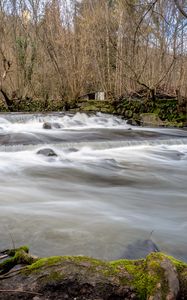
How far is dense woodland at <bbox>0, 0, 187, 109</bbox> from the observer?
42.0 ft

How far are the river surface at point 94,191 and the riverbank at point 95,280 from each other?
0.98 m

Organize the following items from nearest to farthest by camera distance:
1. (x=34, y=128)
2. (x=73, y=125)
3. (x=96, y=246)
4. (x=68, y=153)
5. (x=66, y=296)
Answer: (x=66, y=296)
(x=96, y=246)
(x=68, y=153)
(x=34, y=128)
(x=73, y=125)

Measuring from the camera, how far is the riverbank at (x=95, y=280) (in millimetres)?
1827

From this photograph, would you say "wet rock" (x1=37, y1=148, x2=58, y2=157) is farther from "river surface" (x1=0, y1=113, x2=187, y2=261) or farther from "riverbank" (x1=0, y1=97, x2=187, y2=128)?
"riverbank" (x1=0, y1=97, x2=187, y2=128)

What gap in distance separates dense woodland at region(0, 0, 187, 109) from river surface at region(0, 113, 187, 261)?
352 centimetres

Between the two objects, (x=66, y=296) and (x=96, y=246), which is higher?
(x=66, y=296)

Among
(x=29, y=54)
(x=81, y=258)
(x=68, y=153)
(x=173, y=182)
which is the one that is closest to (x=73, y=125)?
(x=68, y=153)

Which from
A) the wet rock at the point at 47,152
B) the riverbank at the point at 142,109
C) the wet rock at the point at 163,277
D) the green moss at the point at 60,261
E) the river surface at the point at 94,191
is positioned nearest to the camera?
the wet rock at the point at 163,277

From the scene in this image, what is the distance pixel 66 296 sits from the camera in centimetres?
182

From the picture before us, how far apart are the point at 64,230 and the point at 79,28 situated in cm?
1225

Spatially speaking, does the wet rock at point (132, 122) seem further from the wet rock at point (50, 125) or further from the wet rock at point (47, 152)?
the wet rock at point (47, 152)

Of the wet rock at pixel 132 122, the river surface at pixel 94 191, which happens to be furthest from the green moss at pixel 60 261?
the wet rock at pixel 132 122

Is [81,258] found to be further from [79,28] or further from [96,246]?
[79,28]

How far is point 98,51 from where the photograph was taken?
48.9 feet
